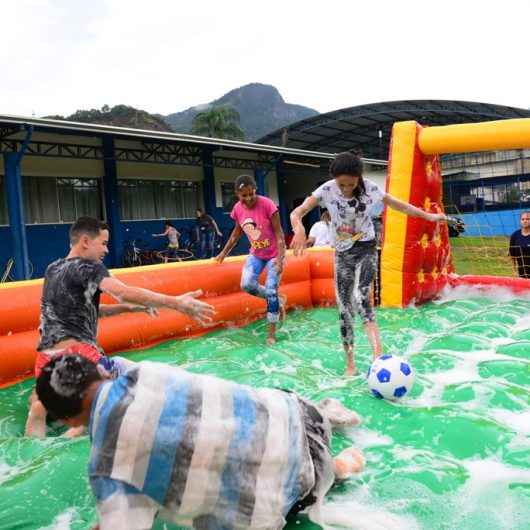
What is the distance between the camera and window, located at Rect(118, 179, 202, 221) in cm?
1664

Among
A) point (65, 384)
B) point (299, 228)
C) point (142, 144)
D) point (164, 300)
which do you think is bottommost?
point (65, 384)

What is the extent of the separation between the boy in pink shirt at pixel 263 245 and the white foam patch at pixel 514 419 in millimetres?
2525

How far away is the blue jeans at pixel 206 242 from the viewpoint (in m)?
15.8

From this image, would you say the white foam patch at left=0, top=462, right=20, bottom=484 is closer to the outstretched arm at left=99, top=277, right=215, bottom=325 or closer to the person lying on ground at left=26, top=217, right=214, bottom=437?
the person lying on ground at left=26, top=217, right=214, bottom=437

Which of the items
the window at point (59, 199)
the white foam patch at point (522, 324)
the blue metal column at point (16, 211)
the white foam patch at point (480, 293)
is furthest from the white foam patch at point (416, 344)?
the window at point (59, 199)

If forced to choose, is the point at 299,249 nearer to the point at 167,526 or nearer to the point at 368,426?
the point at 368,426

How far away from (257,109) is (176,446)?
361 ft

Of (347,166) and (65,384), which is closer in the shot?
(65,384)

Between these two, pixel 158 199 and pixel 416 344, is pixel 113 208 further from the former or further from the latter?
pixel 416 344

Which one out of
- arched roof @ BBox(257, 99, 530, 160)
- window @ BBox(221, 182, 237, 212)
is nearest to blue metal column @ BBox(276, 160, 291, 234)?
window @ BBox(221, 182, 237, 212)

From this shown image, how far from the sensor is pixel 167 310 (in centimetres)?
548

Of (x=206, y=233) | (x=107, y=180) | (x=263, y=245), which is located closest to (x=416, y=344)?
(x=263, y=245)

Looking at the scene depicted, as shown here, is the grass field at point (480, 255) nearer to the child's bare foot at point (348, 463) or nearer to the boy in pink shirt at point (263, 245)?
the boy in pink shirt at point (263, 245)

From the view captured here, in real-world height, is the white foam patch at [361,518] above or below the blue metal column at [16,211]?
below
